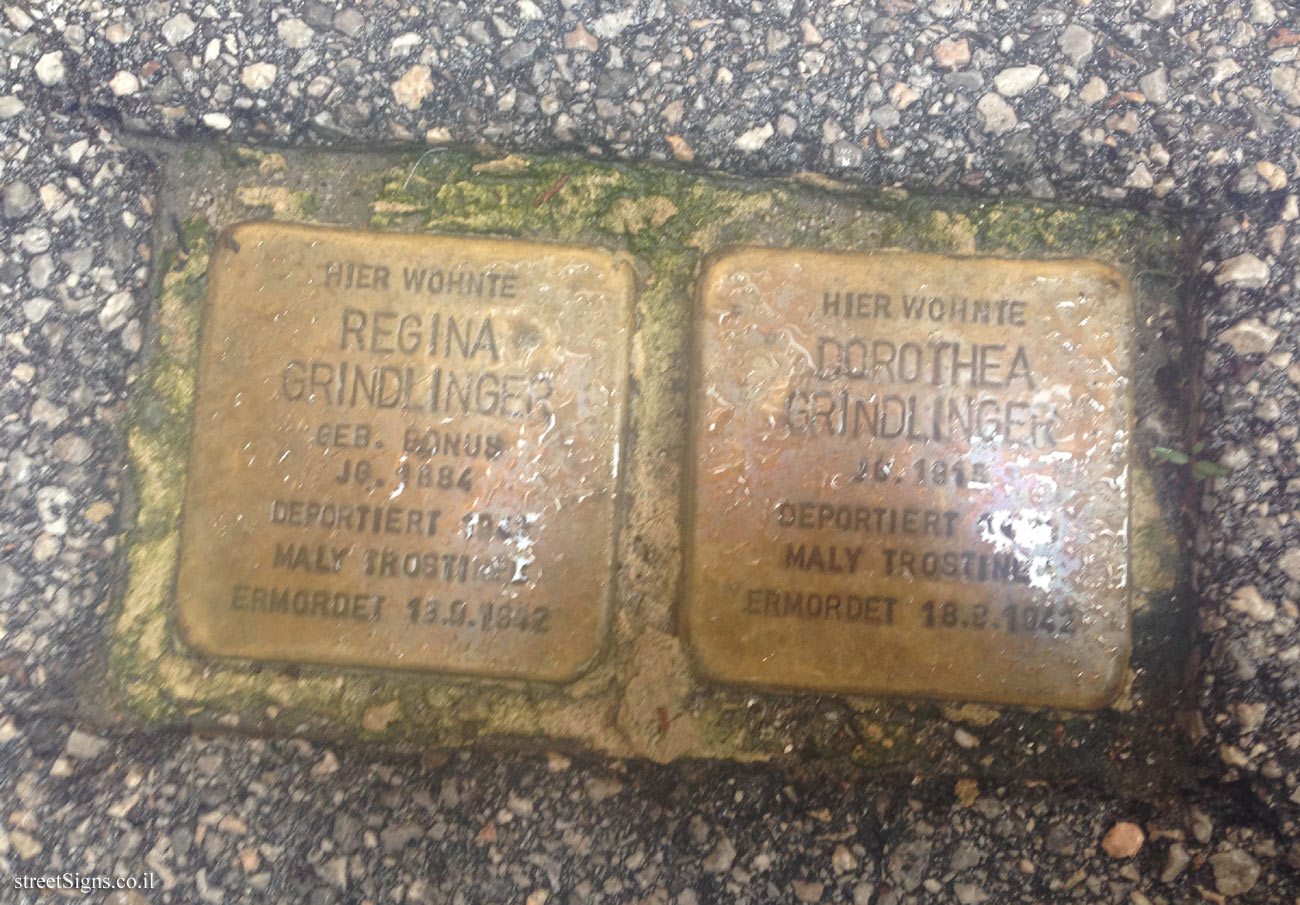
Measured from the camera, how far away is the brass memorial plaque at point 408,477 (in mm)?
1233

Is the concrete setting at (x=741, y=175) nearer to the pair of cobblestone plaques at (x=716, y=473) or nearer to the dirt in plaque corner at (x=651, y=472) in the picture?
the dirt in plaque corner at (x=651, y=472)

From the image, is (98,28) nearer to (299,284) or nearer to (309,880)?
(299,284)

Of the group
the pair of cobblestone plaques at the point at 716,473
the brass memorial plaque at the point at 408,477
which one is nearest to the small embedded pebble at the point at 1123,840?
the pair of cobblestone plaques at the point at 716,473

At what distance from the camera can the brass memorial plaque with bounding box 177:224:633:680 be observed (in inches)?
48.6

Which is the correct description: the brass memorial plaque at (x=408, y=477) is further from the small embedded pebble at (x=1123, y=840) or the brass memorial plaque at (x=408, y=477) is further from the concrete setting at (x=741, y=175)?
the small embedded pebble at (x=1123, y=840)

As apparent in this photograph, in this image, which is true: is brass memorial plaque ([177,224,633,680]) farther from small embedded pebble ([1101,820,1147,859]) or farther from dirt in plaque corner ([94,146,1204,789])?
small embedded pebble ([1101,820,1147,859])

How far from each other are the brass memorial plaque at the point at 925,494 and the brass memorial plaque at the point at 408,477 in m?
0.20

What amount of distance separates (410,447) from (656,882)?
0.76m

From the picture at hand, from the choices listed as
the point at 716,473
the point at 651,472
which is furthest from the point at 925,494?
the point at 651,472

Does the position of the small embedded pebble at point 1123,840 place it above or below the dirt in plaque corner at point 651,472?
below

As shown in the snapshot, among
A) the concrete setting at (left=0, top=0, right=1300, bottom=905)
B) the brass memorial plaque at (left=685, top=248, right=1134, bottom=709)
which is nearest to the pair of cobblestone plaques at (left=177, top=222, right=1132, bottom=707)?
the brass memorial plaque at (left=685, top=248, right=1134, bottom=709)

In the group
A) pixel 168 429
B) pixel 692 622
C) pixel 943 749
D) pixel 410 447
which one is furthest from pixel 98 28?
pixel 943 749

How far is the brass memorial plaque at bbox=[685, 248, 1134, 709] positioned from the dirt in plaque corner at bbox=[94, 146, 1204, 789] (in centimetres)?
5

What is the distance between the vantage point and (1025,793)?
1217 millimetres
